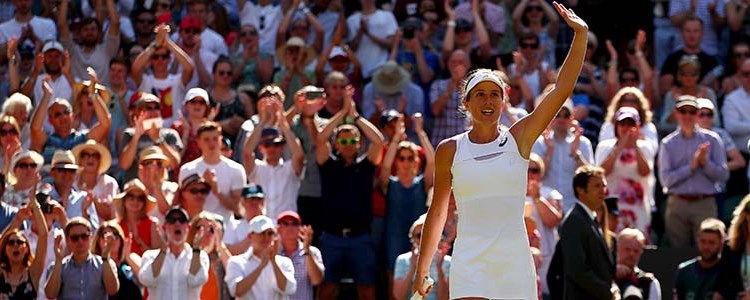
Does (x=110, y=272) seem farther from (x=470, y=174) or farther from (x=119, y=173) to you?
(x=470, y=174)

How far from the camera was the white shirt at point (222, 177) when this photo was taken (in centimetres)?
A: 1388

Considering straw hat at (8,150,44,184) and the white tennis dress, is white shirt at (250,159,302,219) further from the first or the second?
the white tennis dress

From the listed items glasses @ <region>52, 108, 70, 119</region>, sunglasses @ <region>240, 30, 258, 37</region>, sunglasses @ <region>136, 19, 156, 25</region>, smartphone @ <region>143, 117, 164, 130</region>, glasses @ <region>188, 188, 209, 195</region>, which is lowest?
glasses @ <region>188, 188, 209, 195</region>

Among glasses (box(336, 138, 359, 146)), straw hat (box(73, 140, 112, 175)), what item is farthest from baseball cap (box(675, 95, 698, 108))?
straw hat (box(73, 140, 112, 175))

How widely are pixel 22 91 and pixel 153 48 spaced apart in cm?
133

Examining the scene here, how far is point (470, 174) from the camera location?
7402mm

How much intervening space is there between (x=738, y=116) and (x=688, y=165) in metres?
1.55

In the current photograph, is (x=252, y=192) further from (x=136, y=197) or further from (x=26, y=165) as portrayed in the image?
(x=26, y=165)

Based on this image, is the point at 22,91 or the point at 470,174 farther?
the point at 22,91

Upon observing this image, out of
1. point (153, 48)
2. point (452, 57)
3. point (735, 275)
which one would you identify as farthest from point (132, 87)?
point (735, 275)

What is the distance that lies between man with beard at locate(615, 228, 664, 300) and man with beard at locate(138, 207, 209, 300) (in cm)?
307

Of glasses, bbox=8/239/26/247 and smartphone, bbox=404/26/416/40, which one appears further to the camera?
smartphone, bbox=404/26/416/40

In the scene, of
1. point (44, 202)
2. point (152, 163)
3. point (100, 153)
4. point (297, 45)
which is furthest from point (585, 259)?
point (297, 45)

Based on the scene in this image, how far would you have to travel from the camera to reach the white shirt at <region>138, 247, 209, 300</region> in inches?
483
